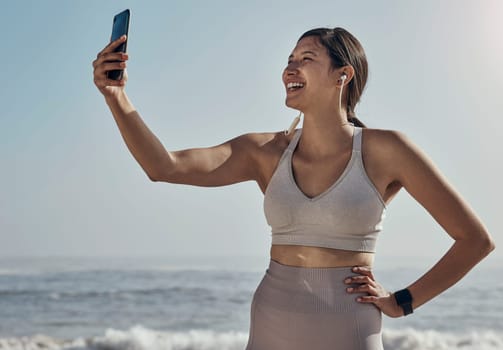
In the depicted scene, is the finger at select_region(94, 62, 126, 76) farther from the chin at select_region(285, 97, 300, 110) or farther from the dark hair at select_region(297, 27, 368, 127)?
the dark hair at select_region(297, 27, 368, 127)

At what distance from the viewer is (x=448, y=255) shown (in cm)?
237

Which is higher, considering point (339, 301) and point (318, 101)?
point (318, 101)

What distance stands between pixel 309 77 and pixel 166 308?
36.8 feet

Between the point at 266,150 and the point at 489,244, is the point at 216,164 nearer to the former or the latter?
the point at 266,150

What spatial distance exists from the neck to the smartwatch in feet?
1.60

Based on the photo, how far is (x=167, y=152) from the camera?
2256 mm

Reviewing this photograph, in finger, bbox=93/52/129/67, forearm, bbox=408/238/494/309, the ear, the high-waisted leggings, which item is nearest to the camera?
A: finger, bbox=93/52/129/67

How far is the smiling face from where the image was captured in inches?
93.6

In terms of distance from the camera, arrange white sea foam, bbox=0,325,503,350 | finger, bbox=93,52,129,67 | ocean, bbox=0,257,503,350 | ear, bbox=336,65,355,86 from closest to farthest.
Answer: finger, bbox=93,52,129,67, ear, bbox=336,65,355,86, white sea foam, bbox=0,325,503,350, ocean, bbox=0,257,503,350

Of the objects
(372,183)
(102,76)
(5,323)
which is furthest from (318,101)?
(5,323)

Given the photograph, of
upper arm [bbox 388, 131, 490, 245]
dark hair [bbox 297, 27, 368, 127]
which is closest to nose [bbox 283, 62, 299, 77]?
dark hair [bbox 297, 27, 368, 127]

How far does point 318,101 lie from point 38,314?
11163 mm

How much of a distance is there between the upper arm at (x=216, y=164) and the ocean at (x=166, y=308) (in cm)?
800

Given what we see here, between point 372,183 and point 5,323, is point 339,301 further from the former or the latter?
point 5,323
